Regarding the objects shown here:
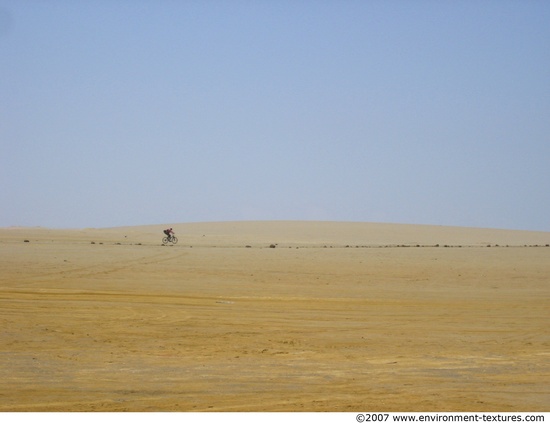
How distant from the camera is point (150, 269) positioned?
26.1m

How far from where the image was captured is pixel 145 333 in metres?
14.0

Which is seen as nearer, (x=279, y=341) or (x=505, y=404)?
(x=505, y=404)

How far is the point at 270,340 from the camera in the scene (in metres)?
13.3

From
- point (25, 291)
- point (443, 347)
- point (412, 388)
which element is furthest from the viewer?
point (25, 291)

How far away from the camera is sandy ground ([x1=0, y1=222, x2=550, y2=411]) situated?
30.7 feet

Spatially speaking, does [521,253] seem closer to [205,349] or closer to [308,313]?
[308,313]

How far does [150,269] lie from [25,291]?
7.06 metres

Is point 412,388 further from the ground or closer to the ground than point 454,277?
closer to the ground

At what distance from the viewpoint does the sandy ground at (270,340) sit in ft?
30.7

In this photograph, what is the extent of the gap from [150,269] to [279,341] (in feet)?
44.5

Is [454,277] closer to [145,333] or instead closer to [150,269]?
[150,269]
